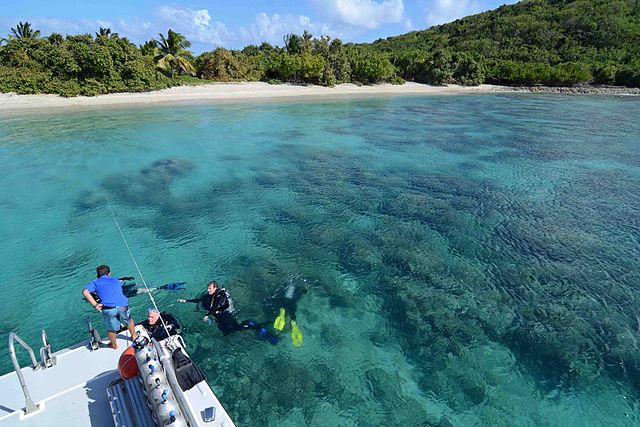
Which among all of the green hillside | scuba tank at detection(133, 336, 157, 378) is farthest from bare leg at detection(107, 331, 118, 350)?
the green hillside

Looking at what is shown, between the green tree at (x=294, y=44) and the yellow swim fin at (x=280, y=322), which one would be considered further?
the green tree at (x=294, y=44)

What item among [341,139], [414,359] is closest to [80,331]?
[414,359]

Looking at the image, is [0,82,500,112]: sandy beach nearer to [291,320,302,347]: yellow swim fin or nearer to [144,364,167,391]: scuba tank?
[291,320,302,347]: yellow swim fin

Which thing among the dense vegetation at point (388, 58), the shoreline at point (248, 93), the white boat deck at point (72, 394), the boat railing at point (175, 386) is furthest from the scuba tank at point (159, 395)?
the dense vegetation at point (388, 58)

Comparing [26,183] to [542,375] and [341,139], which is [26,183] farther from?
[542,375]

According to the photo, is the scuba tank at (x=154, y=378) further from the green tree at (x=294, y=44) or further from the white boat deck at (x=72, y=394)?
the green tree at (x=294, y=44)

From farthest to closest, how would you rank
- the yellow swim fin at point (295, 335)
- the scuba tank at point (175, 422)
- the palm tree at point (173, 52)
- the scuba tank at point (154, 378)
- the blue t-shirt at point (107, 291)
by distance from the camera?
the palm tree at point (173, 52) → the yellow swim fin at point (295, 335) → the blue t-shirt at point (107, 291) → the scuba tank at point (154, 378) → the scuba tank at point (175, 422)

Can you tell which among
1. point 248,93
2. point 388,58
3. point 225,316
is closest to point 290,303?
point 225,316
